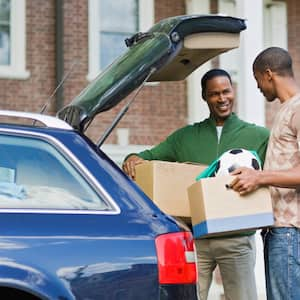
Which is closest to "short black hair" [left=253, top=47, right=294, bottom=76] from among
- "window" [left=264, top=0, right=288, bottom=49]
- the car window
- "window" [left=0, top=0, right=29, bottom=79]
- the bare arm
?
the bare arm

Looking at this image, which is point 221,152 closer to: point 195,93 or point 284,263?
point 284,263

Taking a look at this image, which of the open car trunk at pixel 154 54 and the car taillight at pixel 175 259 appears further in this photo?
the open car trunk at pixel 154 54

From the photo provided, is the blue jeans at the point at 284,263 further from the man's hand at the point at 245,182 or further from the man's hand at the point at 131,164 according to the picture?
the man's hand at the point at 131,164

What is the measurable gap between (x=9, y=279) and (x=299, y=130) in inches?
72.8

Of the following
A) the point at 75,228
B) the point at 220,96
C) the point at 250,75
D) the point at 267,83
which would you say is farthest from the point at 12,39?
the point at 75,228

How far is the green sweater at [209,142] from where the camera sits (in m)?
6.10

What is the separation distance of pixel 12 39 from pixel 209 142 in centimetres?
743

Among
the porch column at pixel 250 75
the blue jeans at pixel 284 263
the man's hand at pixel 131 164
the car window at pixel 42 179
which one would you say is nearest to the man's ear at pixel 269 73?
the blue jeans at pixel 284 263

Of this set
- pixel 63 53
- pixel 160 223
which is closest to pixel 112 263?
pixel 160 223

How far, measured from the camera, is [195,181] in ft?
18.2

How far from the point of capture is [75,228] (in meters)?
4.39

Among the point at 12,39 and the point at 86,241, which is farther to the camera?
the point at 12,39

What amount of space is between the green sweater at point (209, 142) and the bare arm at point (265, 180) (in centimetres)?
92

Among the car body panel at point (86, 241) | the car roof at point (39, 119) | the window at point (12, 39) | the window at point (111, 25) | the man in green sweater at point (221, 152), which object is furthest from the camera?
the window at point (111, 25)
